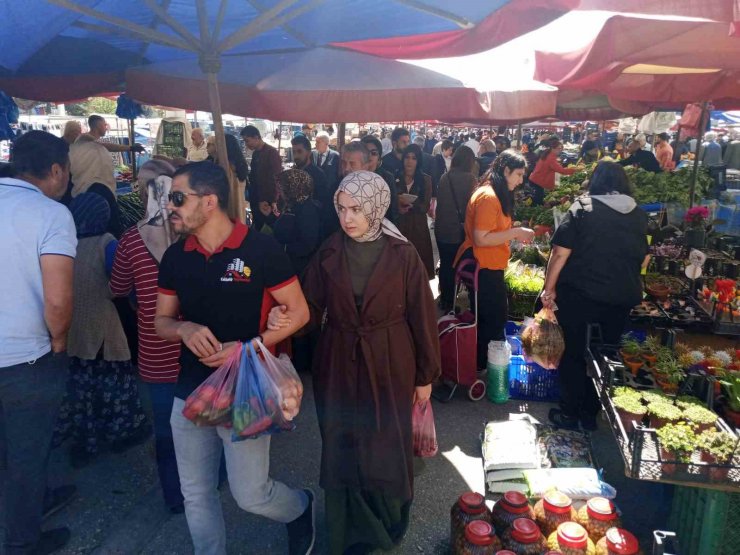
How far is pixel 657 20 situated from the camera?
118 inches

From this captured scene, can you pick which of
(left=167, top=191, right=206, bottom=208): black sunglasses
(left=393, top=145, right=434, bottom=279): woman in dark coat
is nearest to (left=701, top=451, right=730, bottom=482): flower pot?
(left=167, top=191, right=206, bottom=208): black sunglasses

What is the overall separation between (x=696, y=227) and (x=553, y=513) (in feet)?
13.5

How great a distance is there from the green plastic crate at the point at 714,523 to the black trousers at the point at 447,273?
3626mm

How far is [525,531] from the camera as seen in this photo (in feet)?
8.02

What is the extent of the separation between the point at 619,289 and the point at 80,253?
3.29 m

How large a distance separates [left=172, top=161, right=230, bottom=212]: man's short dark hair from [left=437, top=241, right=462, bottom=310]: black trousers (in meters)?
3.97

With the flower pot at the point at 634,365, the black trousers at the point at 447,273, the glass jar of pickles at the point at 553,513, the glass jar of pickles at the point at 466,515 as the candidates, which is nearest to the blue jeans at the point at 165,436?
the glass jar of pickles at the point at 466,515

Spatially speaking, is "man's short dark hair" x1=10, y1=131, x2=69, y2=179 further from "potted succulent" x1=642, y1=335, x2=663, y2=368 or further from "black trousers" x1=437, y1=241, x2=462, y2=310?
"black trousers" x1=437, y1=241, x2=462, y2=310

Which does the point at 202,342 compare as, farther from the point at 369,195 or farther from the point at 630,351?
the point at 630,351

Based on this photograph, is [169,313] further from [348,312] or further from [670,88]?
[670,88]

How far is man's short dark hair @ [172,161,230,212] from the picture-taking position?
2.25 metres

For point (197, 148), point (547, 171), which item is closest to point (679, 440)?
point (547, 171)

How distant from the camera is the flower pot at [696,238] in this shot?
5.29 m

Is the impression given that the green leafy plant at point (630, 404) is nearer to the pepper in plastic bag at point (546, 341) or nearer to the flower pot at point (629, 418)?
the flower pot at point (629, 418)
